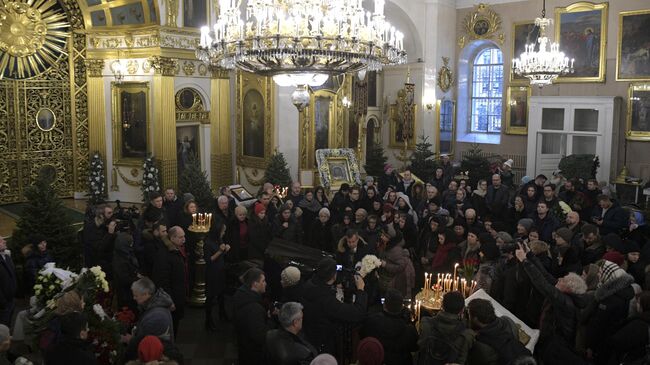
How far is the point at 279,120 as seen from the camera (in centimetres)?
1648

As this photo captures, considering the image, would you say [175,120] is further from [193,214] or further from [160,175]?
[193,214]

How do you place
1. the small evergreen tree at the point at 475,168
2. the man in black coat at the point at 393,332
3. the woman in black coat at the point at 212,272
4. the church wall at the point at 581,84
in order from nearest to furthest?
1. the man in black coat at the point at 393,332
2. the woman in black coat at the point at 212,272
3. the small evergreen tree at the point at 475,168
4. the church wall at the point at 581,84

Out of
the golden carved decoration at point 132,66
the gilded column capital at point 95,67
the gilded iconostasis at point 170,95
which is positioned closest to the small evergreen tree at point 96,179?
the gilded iconostasis at point 170,95

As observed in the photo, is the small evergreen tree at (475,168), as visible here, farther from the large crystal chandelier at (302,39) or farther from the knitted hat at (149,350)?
the knitted hat at (149,350)

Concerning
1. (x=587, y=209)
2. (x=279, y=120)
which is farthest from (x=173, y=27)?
(x=587, y=209)

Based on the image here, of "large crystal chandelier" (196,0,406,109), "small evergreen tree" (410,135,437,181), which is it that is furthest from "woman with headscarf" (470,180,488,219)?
"small evergreen tree" (410,135,437,181)

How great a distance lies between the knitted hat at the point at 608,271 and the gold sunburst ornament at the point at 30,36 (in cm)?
1500

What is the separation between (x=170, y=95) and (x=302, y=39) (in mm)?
9813

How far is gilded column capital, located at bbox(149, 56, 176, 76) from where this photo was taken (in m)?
15.4

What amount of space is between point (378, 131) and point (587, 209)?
490 inches

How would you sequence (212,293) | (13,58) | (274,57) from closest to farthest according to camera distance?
(274,57) → (212,293) → (13,58)

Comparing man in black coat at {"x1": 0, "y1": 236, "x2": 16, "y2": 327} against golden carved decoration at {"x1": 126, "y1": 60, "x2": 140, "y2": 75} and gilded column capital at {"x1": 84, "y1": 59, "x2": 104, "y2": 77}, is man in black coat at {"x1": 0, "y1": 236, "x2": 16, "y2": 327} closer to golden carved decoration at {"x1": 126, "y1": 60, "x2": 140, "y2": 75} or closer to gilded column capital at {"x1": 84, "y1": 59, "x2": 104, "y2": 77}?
golden carved decoration at {"x1": 126, "y1": 60, "x2": 140, "y2": 75}

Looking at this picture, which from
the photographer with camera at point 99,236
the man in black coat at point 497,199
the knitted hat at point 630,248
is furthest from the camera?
the man in black coat at point 497,199

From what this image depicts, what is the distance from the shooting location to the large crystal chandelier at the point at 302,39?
6.82 metres
